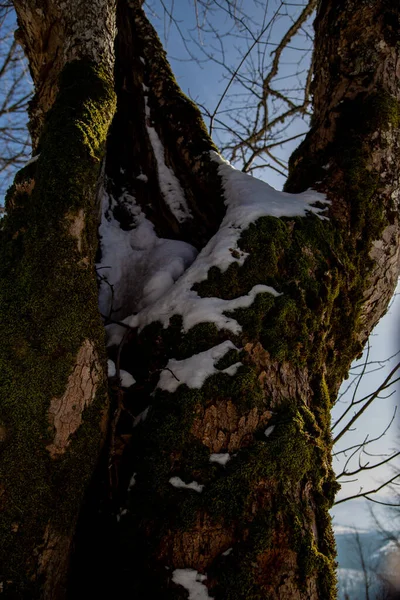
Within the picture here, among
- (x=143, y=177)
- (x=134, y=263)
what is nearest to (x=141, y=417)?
(x=134, y=263)

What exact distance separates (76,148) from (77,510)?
1220mm

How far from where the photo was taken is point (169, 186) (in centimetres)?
255

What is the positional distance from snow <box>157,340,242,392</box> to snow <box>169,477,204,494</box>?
0.99 ft

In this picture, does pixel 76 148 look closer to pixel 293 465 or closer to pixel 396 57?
pixel 293 465

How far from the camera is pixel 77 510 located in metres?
1.19

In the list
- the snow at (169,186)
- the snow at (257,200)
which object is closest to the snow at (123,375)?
the snow at (257,200)

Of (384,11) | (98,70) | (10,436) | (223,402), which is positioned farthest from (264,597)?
(384,11)

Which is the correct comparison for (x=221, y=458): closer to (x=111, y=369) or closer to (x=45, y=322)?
(x=111, y=369)

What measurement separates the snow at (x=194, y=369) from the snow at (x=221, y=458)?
233 millimetres

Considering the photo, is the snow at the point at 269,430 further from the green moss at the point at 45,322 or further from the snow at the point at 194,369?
the green moss at the point at 45,322

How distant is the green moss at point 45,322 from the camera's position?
108 cm

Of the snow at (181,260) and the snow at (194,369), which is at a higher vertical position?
the snow at (181,260)

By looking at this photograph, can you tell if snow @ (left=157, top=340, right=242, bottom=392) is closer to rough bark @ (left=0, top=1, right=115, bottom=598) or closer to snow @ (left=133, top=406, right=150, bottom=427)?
snow @ (left=133, top=406, right=150, bottom=427)

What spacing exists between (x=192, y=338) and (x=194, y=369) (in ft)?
→ 0.46
